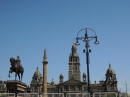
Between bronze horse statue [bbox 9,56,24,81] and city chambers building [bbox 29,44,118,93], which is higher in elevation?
bronze horse statue [bbox 9,56,24,81]

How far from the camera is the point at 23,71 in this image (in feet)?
119

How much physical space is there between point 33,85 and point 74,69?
27.4m

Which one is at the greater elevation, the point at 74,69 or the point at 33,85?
the point at 74,69

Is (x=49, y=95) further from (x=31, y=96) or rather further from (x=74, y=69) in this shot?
(x=74, y=69)

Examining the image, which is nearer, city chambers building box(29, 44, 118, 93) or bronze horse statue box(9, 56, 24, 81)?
bronze horse statue box(9, 56, 24, 81)

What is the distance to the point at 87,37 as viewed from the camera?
898 inches

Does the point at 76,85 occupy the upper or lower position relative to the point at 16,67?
lower

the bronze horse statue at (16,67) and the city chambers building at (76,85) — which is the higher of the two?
the bronze horse statue at (16,67)

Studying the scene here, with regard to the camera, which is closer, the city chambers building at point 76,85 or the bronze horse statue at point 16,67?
the bronze horse statue at point 16,67

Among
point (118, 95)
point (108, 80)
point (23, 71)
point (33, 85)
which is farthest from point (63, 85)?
point (118, 95)

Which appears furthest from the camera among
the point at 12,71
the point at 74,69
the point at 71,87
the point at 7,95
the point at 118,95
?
the point at 74,69

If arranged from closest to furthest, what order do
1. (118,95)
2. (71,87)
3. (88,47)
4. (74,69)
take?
(88,47)
(118,95)
(71,87)
(74,69)

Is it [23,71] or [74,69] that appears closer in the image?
[23,71]

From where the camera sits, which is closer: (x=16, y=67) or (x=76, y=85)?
(x=16, y=67)
